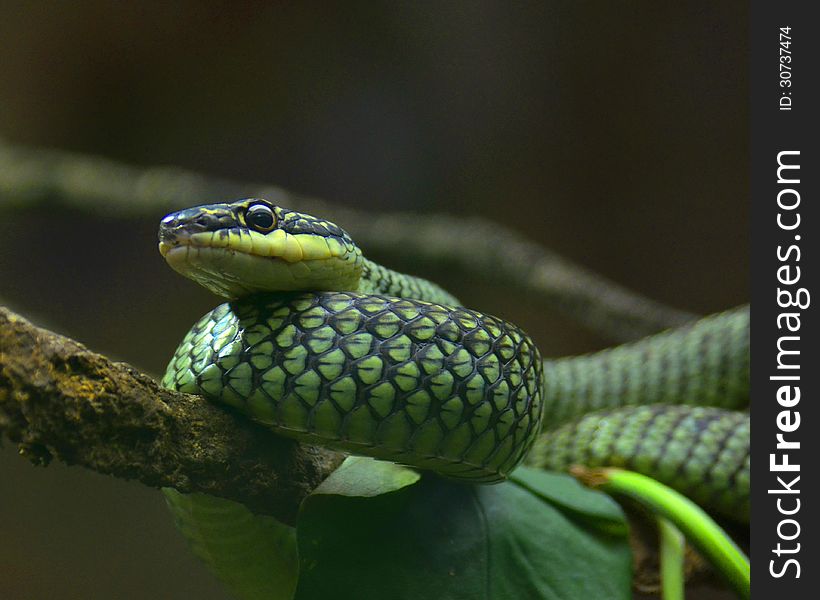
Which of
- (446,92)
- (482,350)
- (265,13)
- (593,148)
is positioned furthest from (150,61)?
(482,350)

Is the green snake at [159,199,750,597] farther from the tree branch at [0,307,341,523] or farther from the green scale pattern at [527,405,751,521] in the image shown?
the green scale pattern at [527,405,751,521]

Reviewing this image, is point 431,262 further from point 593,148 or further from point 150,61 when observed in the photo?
point 150,61

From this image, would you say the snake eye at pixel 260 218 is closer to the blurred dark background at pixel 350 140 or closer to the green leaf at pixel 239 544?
the green leaf at pixel 239 544

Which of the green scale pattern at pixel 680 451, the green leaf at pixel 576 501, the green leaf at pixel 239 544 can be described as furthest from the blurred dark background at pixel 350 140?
the green leaf at pixel 576 501

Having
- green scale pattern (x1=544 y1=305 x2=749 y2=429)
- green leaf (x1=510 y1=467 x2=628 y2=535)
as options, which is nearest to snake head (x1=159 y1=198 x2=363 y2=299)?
green leaf (x1=510 y1=467 x2=628 y2=535)

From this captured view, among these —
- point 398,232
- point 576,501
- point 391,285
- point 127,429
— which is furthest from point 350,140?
point 127,429

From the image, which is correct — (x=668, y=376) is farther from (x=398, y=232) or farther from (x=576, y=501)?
(x=398, y=232)
